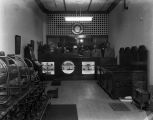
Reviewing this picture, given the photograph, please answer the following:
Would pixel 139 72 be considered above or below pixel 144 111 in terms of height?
above

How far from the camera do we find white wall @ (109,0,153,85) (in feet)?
22.7

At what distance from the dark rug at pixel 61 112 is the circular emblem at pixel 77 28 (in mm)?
7982

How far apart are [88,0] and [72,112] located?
6.90 metres

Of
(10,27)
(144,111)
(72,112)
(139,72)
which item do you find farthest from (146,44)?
(10,27)

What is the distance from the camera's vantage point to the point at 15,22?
7.31 m

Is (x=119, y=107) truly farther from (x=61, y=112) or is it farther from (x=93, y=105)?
(x=61, y=112)

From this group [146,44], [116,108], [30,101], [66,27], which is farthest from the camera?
[66,27]

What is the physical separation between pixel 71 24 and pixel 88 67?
346cm

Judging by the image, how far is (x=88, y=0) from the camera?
36.7 feet

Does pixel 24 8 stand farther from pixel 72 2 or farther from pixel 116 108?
pixel 116 108

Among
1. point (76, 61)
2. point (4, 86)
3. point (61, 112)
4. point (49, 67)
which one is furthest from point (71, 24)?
point (4, 86)

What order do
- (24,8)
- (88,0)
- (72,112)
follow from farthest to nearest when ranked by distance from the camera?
(88,0)
(24,8)
(72,112)

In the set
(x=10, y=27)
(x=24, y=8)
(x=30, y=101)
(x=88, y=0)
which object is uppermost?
(x=88, y=0)

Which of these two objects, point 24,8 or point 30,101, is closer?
point 30,101
